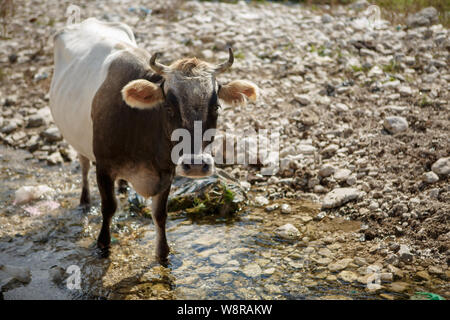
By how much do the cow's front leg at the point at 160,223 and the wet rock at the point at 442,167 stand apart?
339cm

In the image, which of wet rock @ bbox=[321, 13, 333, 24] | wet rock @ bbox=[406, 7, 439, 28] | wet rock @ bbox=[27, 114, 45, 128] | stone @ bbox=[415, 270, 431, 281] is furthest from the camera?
wet rock @ bbox=[321, 13, 333, 24]

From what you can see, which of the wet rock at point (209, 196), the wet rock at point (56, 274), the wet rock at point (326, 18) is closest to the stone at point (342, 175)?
the wet rock at point (209, 196)

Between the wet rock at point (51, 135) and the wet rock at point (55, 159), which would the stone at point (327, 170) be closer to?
the wet rock at point (55, 159)

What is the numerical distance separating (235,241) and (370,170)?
2.22 meters

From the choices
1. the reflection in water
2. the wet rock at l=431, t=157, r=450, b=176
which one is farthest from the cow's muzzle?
the wet rock at l=431, t=157, r=450, b=176

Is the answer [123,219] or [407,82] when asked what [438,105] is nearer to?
[407,82]

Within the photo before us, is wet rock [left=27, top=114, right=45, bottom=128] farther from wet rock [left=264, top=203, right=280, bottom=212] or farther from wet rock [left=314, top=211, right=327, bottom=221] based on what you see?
wet rock [left=314, top=211, right=327, bottom=221]

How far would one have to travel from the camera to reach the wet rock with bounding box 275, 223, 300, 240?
5547 mm

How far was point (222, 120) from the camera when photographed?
8.23m

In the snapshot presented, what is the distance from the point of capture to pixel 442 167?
5.82 meters

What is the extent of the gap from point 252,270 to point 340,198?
68.3 inches

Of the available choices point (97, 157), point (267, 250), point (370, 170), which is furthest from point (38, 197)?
point (370, 170)

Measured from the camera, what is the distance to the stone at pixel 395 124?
6922 millimetres

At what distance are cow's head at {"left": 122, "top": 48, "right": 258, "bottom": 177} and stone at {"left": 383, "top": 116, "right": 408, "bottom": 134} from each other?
3477mm
